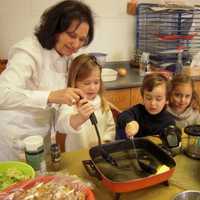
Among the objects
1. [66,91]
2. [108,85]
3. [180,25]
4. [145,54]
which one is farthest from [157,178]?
[180,25]

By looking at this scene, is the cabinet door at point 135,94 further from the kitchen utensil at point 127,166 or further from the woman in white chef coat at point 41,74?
the kitchen utensil at point 127,166

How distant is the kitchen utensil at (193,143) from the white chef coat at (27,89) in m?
0.59

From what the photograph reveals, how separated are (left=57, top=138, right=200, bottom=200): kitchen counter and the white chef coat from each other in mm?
248

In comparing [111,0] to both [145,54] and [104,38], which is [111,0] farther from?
[145,54]

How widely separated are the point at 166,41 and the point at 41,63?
1.53 metres

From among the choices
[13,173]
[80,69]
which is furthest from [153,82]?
[13,173]

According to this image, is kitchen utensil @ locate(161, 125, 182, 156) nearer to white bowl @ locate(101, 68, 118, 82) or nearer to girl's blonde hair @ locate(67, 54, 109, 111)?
girl's blonde hair @ locate(67, 54, 109, 111)

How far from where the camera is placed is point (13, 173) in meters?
0.91

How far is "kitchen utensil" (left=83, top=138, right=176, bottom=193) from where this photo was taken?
0.84 m

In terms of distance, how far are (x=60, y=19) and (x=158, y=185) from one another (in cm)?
77

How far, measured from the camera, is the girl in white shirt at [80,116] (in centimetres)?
125

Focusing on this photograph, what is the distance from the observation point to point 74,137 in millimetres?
1498

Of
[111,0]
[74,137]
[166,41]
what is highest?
[111,0]

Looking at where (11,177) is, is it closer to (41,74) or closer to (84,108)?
(84,108)
